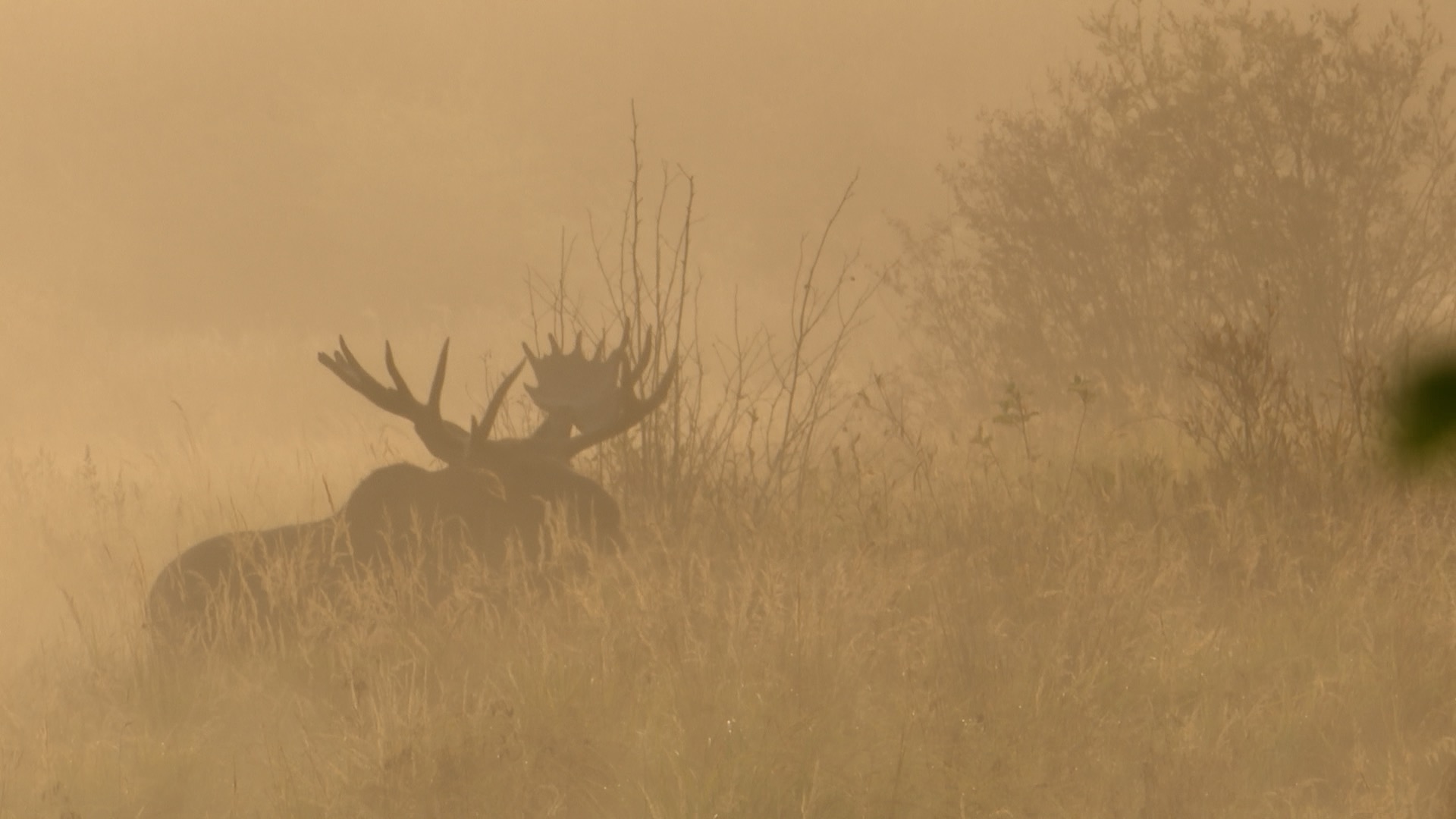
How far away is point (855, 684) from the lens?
4.40 m

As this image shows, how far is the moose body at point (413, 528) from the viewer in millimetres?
5461

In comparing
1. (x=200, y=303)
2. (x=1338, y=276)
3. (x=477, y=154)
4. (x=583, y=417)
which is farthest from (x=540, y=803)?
(x=477, y=154)

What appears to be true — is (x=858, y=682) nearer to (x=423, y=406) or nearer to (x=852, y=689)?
(x=852, y=689)

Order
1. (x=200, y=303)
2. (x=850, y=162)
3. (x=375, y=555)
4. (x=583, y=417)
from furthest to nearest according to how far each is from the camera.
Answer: (x=850, y=162) → (x=200, y=303) → (x=583, y=417) → (x=375, y=555)

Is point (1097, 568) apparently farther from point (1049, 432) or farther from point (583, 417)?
point (1049, 432)

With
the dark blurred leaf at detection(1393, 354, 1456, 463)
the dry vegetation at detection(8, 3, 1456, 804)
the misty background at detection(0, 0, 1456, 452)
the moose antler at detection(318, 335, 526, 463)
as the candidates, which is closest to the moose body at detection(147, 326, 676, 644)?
the moose antler at detection(318, 335, 526, 463)

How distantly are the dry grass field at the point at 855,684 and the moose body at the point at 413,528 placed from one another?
8.4 inches

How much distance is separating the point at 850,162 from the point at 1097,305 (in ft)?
57.7

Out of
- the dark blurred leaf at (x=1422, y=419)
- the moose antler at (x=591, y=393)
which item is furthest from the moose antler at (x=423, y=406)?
the dark blurred leaf at (x=1422, y=419)

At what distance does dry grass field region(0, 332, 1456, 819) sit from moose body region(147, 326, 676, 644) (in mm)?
214

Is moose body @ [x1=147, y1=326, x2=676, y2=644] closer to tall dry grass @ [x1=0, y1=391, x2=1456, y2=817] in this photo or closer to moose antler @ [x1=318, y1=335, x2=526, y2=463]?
moose antler @ [x1=318, y1=335, x2=526, y2=463]

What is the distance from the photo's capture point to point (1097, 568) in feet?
16.8

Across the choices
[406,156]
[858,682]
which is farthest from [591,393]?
[406,156]

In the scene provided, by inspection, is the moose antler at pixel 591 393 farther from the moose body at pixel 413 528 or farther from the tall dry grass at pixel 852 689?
the tall dry grass at pixel 852 689
